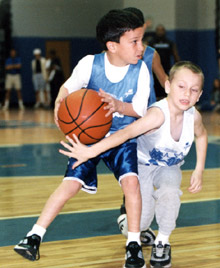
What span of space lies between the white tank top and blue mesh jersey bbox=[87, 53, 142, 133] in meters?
0.18

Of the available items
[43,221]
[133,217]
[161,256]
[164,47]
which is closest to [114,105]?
[133,217]

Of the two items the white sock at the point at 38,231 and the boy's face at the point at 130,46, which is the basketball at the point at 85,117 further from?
the white sock at the point at 38,231

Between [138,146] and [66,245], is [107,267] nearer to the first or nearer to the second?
[66,245]

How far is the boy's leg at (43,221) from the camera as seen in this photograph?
333 cm

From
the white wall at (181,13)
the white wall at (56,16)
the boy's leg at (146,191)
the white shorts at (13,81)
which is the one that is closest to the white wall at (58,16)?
the white wall at (56,16)

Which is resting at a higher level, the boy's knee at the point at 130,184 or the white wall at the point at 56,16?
the boy's knee at the point at 130,184

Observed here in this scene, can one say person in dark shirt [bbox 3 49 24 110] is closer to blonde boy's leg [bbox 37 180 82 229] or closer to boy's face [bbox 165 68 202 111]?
blonde boy's leg [bbox 37 180 82 229]

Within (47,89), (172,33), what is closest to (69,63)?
(47,89)

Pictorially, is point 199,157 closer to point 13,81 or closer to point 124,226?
point 124,226

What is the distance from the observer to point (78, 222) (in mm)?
4379

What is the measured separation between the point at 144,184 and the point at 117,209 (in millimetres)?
1208

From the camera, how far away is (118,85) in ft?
11.9

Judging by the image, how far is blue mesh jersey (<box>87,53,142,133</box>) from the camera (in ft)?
11.9

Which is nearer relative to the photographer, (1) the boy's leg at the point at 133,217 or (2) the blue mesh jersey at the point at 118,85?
(1) the boy's leg at the point at 133,217
